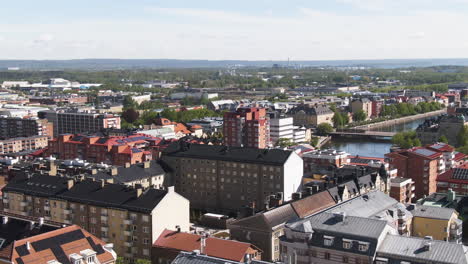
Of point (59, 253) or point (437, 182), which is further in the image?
point (437, 182)

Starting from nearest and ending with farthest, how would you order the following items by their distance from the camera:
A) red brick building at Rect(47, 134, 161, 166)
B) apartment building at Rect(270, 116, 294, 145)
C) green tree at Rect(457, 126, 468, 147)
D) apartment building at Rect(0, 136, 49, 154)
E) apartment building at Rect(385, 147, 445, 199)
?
apartment building at Rect(385, 147, 445, 199) → red brick building at Rect(47, 134, 161, 166) → apartment building at Rect(0, 136, 49, 154) → green tree at Rect(457, 126, 468, 147) → apartment building at Rect(270, 116, 294, 145)

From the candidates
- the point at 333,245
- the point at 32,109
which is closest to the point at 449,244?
the point at 333,245

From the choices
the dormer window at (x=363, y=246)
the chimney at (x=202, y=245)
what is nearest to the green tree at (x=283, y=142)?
the chimney at (x=202, y=245)

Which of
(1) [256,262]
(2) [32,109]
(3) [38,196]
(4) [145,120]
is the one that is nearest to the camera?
(1) [256,262]

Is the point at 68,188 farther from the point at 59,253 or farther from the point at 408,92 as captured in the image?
the point at 408,92

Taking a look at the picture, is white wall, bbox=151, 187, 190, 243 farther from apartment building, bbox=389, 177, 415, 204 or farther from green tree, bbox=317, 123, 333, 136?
green tree, bbox=317, 123, 333, 136

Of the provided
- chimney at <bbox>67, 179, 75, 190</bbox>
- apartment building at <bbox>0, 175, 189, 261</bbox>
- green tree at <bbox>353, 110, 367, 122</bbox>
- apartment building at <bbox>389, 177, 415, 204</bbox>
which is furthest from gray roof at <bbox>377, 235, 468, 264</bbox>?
green tree at <bbox>353, 110, 367, 122</bbox>
